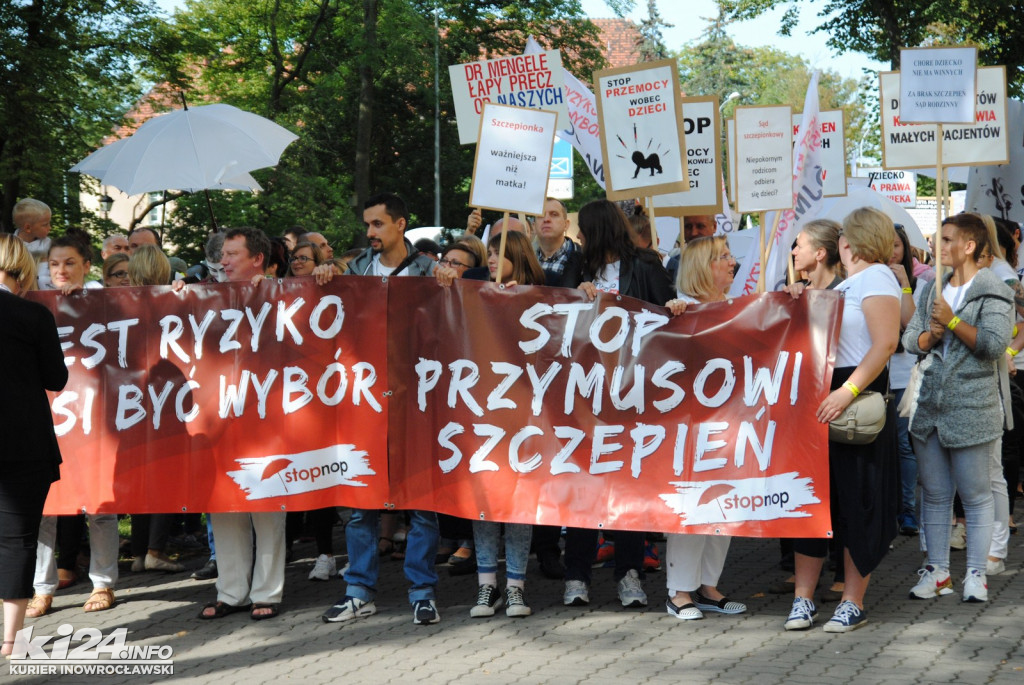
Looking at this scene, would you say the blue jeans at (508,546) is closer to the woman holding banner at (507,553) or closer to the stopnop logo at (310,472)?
the woman holding banner at (507,553)

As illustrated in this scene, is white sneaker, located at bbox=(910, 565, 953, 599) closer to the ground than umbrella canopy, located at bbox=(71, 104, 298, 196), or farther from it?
closer to the ground

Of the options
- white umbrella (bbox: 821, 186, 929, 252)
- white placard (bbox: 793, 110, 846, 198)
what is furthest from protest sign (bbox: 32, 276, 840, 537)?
white umbrella (bbox: 821, 186, 929, 252)

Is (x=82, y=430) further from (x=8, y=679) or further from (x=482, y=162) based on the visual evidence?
(x=482, y=162)

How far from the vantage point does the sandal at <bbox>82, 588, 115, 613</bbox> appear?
6734 mm

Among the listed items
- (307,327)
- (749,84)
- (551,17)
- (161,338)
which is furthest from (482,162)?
(749,84)

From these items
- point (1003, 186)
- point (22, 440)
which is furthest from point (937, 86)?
point (22, 440)

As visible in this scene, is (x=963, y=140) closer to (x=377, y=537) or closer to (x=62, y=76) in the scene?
(x=377, y=537)

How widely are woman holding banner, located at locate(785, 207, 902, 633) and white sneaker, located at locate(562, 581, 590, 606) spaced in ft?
3.78

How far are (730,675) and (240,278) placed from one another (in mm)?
3493

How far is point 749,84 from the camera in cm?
7900

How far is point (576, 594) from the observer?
6.47 m

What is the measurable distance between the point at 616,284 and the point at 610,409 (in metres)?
0.79

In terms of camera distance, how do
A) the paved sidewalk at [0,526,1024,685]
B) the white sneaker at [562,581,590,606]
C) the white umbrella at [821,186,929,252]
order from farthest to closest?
the white umbrella at [821,186,929,252] < the white sneaker at [562,581,590,606] < the paved sidewalk at [0,526,1024,685]

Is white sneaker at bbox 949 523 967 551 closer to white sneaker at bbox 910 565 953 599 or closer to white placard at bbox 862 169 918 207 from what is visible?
white sneaker at bbox 910 565 953 599
